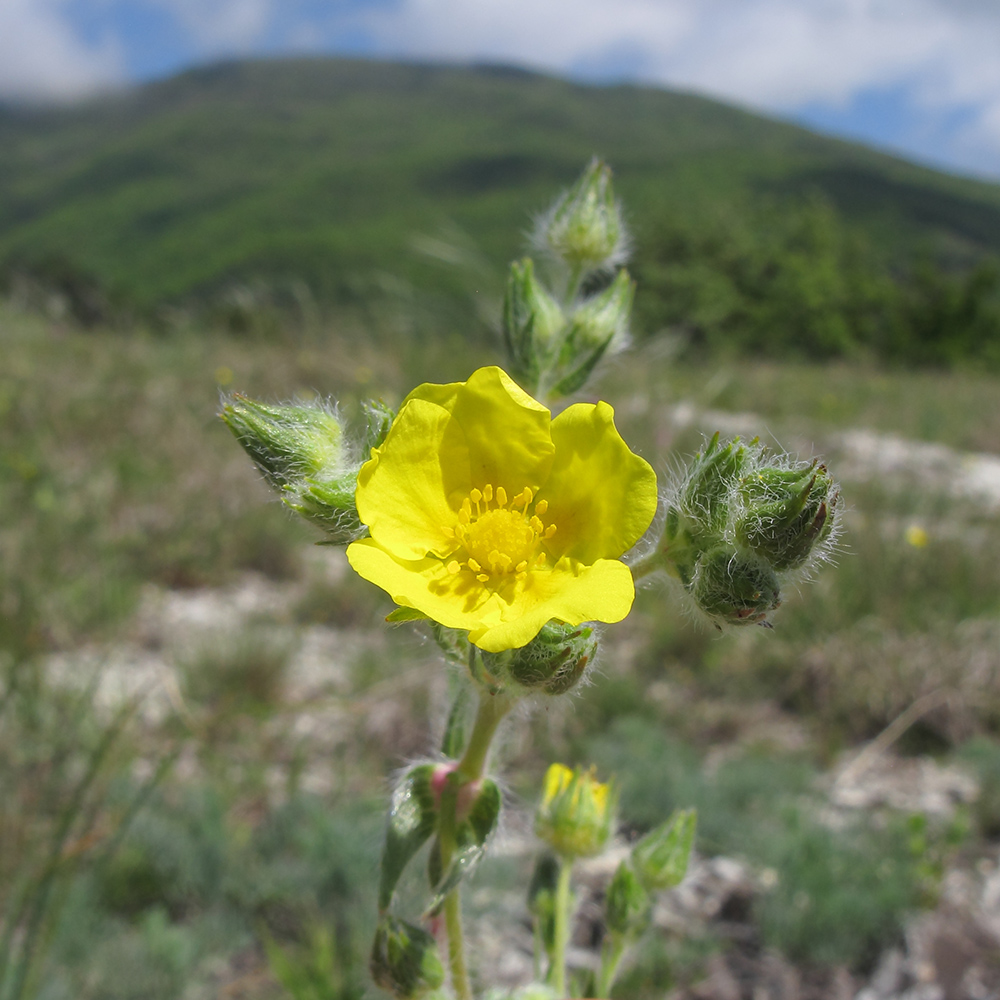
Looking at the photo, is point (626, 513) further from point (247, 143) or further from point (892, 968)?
point (247, 143)

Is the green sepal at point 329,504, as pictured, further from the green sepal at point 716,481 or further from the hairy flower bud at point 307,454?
the green sepal at point 716,481

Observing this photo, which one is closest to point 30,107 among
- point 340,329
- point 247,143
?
point 247,143

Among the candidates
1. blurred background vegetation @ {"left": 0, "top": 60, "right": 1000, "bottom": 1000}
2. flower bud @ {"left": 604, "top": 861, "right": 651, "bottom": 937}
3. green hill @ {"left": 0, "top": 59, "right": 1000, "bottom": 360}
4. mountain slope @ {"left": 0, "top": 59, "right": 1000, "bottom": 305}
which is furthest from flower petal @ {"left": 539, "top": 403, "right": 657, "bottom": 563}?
mountain slope @ {"left": 0, "top": 59, "right": 1000, "bottom": 305}

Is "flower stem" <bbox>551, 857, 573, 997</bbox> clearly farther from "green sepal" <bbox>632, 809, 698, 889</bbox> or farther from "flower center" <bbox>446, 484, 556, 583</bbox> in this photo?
"flower center" <bbox>446, 484, 556, 583</bbox>

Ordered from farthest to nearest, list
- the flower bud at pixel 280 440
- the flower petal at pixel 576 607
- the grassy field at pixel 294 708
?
the grassy field at pixel 294 708 → the flower bud at pixel 280 440 → the flower petal at pixel 576 607

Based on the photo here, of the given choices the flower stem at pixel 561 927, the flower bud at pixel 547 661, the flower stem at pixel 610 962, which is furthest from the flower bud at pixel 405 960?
the flower bud at pixel 547 661

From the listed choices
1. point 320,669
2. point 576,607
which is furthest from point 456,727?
point 320,669

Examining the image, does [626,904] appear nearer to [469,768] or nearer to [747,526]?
[469,768]
